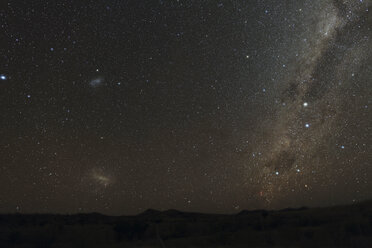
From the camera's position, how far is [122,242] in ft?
69.2

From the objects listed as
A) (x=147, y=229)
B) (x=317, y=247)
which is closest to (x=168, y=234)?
(x=147, y=229)

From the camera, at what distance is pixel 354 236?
54.3 feet

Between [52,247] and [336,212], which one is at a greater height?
[336,212]

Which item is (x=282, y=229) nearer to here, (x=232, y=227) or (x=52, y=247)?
(x=232, y=227)

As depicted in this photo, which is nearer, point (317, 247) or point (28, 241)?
point (317, 247)

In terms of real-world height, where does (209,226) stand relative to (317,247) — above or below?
above

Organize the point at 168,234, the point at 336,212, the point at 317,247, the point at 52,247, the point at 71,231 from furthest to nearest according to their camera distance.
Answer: the point at 336,212 < the point at 71,231 < the point at 168,234 < the point at 52,247 < the point at 317,247

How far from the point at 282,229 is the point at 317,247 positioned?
5.32 meters

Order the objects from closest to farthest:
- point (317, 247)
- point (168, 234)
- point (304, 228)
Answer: point (317, 247) < point (304, 228) < point (168, 234)

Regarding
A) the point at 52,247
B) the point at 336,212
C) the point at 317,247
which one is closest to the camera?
the point at 317,247

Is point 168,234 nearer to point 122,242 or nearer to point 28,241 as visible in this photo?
point 122,242

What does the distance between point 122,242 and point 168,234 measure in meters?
2.99

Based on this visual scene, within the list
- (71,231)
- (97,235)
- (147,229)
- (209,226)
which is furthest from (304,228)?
(71,231)

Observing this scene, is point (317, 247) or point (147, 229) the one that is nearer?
point (317, 247)
